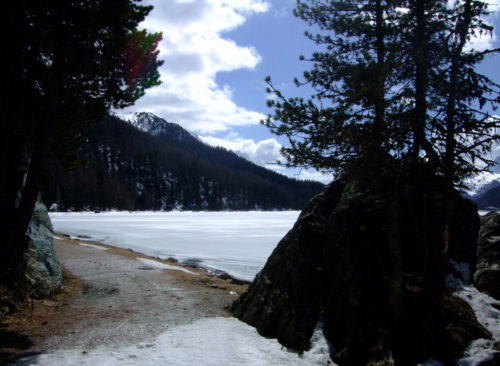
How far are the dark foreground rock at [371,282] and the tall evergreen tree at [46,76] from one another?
200 inches

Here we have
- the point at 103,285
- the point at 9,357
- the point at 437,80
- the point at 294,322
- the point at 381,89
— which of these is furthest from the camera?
the point at 103,285

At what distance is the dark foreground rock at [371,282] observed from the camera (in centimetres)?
555

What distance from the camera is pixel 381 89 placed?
5.45m

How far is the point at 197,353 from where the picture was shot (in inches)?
217

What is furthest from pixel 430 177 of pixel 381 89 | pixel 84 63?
pixel 84 63

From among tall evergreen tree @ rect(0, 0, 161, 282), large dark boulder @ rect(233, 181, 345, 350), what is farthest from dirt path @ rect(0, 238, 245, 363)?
tall evergreen tree @ rect(0, 0, 161, 282)

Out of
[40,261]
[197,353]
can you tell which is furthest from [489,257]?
[40,261]

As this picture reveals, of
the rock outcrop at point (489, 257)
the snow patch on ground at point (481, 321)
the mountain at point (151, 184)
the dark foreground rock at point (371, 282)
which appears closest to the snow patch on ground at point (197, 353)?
the dark foreground rock at point (371, 282)

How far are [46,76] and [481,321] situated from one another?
8986 millimetres

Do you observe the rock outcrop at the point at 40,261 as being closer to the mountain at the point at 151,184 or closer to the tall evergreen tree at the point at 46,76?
the tall evergreen tree at the point at 46,76

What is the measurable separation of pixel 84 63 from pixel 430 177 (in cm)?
669

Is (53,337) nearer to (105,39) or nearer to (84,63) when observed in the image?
(84,63)

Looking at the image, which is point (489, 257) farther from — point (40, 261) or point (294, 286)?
point (40, 261)

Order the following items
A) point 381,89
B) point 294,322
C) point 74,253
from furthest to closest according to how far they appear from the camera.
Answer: point 74,253 → point 294,322 → point 381,89
